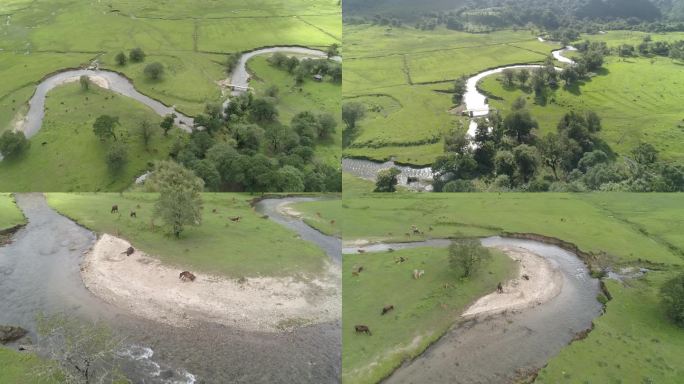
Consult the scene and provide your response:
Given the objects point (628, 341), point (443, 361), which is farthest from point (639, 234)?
point (443, 361)

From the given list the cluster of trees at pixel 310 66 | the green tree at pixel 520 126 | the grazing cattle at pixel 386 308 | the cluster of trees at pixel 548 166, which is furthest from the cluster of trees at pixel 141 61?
the grazing cattle at pixel 386 308

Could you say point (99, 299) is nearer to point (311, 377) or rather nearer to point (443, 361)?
point (311, 377)

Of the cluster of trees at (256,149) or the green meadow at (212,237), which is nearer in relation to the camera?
the green meadow at (212,237)

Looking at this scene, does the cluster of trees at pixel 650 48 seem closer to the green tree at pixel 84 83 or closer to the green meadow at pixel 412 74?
the green meadow at pixel 412 74

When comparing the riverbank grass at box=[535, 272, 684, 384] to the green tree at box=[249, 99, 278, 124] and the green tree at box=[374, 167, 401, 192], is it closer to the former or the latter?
the green tree at box=[374, 167, 401, 192]

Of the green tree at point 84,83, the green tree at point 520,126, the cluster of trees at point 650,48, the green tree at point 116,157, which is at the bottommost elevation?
the green tree at point 116,157

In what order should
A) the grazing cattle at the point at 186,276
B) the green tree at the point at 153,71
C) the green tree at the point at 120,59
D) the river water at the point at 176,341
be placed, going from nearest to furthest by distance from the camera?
the river water at the point at 176,341, the grazing cattle at the point at 186,276, the green tree at the point at 153,71, the green tree at the point at 120,59
